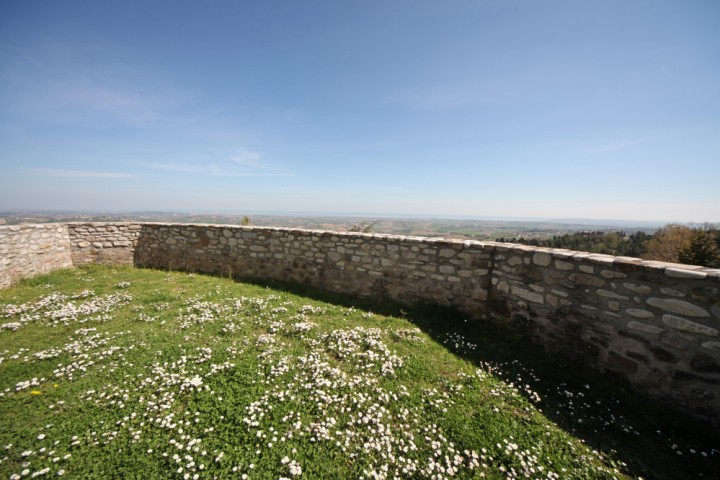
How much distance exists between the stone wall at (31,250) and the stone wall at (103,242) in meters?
0.30

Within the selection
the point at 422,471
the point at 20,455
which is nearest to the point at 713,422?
the point at 422,471

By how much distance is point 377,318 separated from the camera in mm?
7633

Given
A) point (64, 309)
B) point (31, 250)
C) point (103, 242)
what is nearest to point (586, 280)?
point (64, 309)

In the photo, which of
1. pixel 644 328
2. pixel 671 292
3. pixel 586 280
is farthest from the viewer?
pixel 586 280

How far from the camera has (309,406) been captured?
4.28 meters

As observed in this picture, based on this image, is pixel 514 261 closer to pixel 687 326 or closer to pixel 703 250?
pixel 687 326

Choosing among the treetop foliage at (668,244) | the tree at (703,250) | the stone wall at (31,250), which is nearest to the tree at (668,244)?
the treetop foliage at (668,244)

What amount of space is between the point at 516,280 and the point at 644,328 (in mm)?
2245

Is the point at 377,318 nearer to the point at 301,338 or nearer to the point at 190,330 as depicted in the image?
the point at 301,338

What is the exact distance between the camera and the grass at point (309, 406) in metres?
3.48

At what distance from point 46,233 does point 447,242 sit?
15.0 meters

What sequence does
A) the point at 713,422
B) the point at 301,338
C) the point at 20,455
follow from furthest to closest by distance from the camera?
1. the point at 301,338
2. the point at 713,422
3. the point at 20,455

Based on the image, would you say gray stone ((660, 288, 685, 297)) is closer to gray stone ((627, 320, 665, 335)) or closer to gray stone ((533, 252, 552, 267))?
gray stone ((627, 320, 665, 335))

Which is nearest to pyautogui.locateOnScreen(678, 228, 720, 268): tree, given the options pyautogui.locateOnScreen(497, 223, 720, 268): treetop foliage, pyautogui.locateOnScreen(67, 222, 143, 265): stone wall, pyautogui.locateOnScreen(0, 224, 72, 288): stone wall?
pyautogui.locateOnScreen(497, 223, 720, 268): treetop foliage
